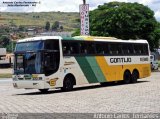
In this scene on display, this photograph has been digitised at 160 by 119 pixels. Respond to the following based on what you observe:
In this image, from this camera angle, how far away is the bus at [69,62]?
25141 millimetres

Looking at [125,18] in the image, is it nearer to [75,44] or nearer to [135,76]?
[135,76]

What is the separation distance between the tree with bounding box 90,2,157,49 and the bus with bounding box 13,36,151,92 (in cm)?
2244

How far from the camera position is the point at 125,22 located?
2179 inches

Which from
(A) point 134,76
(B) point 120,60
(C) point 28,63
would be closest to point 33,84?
(C) point 28,63

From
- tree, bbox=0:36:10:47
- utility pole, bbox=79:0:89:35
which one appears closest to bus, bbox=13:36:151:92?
utility pole, bbox=79:0:89:35

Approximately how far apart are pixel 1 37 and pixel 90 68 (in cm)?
11756

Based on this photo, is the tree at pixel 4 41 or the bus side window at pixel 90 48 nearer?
the bus side window at pixel 90 48

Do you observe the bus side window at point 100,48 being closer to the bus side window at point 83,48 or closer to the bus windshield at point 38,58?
the bus side window at point 83,48

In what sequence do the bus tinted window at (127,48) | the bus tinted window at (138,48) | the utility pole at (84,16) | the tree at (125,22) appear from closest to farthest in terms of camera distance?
the bus tinted window at (127,48) < the bus tinted window at (138,48) < the utility pole at (84,16) < the tree at (125,22)

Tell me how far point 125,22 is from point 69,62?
29.6 meters

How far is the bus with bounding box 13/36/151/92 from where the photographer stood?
2514cm

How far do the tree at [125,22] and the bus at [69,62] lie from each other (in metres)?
22.4

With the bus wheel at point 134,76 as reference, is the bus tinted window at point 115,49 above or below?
above

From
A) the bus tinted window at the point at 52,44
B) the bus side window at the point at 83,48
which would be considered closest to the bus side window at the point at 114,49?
the bus side window at the point at 83,48
